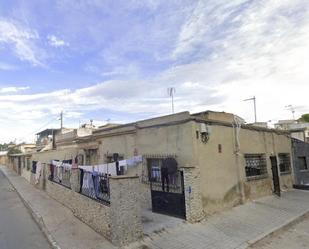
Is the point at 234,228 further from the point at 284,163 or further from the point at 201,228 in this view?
the point at 284,163

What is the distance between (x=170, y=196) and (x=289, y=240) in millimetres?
3983

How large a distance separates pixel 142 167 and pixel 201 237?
15.0 feet

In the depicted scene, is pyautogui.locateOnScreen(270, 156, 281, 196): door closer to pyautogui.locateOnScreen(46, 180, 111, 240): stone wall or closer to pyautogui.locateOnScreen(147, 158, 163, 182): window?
pyautogui.locateOnScreen(147, 158, 163, 182): window

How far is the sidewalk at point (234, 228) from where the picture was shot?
848cm

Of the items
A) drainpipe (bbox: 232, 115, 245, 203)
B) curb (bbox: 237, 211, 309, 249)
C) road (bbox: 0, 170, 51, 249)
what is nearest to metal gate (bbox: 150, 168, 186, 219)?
curb (bbox: 237, 211, 309, 249)

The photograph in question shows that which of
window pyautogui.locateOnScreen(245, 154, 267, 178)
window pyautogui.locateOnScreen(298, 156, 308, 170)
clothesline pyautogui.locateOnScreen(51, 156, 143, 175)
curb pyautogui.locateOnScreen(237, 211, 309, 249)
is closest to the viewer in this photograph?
curb pyautogui.locateOnScreen(237, 211, 309, 249)

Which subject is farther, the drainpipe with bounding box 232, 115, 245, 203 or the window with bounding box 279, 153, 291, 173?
the window with bounding box 279, 153, 291, 173

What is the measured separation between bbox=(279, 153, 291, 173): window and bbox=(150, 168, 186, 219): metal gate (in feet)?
30.1

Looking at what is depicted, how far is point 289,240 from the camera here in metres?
9.58

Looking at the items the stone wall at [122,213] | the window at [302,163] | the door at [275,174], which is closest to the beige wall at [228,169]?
the door at [275,174]

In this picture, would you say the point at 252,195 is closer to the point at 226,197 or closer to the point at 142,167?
the point at 226,197

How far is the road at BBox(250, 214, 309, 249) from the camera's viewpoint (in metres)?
8.98

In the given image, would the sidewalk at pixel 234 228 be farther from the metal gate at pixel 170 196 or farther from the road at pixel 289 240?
the metal gate at pixel 170 196

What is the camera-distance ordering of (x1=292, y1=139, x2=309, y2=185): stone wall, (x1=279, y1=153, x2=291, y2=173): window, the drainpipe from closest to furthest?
the drainpipe → (x1=279, y1=153, x2=291, y2=173): window → (x1=292, y1=139, x2=309, y2=185): stone wall
